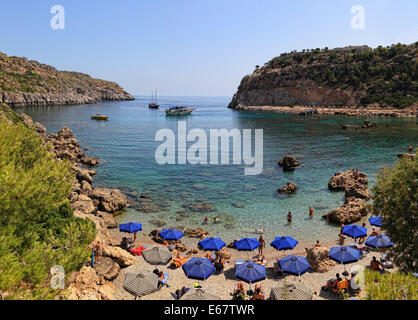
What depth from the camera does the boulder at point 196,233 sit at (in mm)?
24344

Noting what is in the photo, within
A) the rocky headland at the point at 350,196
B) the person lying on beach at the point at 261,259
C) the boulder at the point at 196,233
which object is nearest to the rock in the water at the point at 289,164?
the rocky headland at the point at 350,196

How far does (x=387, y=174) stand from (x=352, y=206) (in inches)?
488

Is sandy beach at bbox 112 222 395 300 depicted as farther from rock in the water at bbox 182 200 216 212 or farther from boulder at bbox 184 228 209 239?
rock in the water at bbox 182 200 216 212

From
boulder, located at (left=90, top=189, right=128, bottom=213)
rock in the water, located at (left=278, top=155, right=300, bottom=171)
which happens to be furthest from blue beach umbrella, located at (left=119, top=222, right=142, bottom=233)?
rock in the water, located at (left=278, top=155, right=300, bottom=171)

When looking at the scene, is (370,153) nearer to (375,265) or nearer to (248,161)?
(248,161)

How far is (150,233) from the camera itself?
976 inches

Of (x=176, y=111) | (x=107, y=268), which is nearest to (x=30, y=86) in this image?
(x=176, y=111)

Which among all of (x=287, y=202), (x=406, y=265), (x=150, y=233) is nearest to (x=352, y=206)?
(x=287, y=202)

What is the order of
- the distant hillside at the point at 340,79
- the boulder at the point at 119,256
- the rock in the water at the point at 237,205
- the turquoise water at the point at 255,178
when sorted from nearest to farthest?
the boulder at the point at 119,256, the turquoise water at the point at 255,178, the rock in the water at the point at 237,205, the distant hillside at the point at 340,79

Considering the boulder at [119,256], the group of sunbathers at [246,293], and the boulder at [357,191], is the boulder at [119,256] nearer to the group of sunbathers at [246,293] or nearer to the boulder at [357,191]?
the group of sunbathers at [246,293]

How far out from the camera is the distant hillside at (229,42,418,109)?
123312 mm

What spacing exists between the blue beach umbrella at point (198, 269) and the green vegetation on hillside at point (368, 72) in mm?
124826

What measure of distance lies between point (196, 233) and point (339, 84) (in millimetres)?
134243

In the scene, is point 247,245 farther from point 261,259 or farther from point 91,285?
point 91,285
